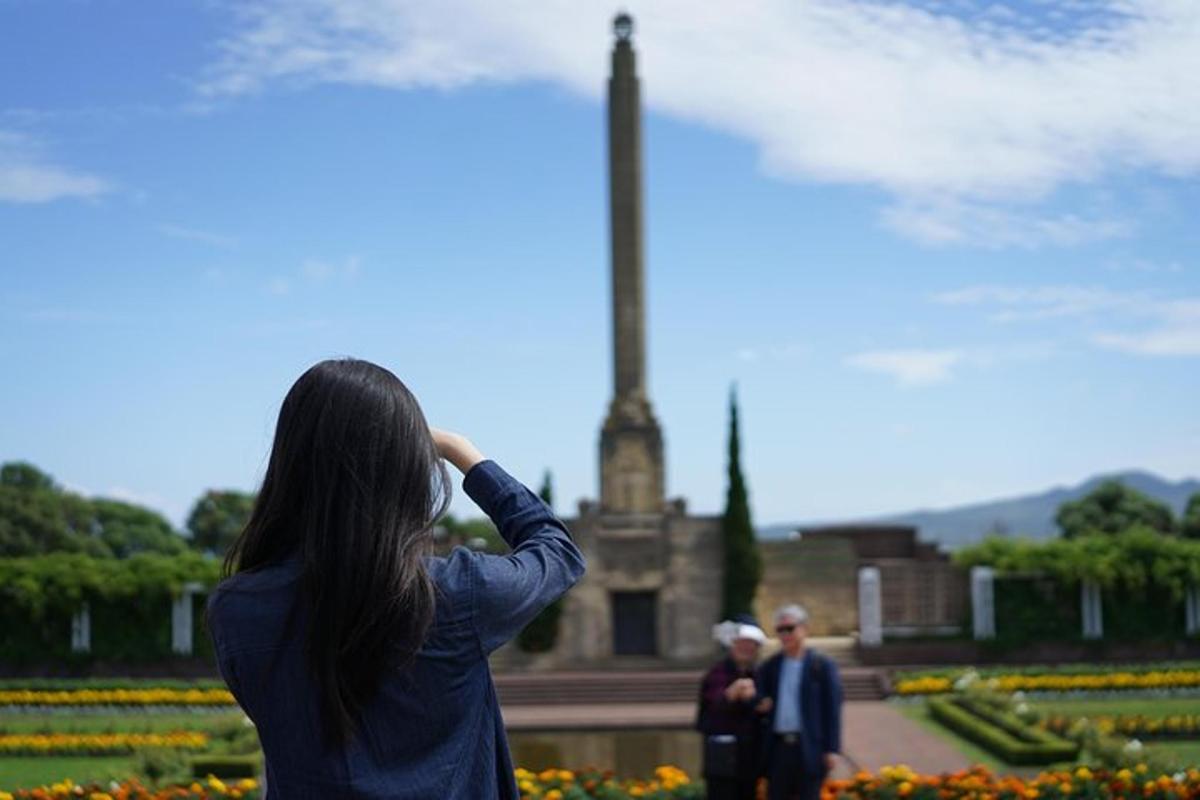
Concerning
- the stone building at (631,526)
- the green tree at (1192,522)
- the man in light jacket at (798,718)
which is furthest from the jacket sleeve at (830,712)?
the green tree at (1192,522)

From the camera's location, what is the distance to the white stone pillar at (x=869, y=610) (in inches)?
1183

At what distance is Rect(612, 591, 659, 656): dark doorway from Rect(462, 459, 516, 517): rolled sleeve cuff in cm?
2911

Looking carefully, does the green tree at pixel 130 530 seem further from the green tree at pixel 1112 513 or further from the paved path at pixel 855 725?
the paved path at pixel 855 725

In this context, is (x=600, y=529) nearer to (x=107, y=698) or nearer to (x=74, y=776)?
(x=107, y=698)

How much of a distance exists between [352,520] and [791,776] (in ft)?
22.3

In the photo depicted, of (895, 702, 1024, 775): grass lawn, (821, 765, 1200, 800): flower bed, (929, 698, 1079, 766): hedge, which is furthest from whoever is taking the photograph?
(895, 702, 1024, 775): grass lawn

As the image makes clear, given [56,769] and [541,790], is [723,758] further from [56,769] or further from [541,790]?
[56,769]

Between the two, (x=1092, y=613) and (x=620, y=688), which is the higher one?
(x=1092, y=613)

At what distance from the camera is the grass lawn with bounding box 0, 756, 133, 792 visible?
14.8 meters

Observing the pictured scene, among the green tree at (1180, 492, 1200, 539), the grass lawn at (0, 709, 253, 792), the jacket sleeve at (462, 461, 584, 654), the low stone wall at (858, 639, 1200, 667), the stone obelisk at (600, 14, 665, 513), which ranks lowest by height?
the grass lawn at (0, 709, 253, 792)

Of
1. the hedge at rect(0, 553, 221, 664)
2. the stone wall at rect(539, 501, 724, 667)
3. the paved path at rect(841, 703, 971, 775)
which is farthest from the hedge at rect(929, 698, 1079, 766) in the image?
the hedge at rect(0, 553, 221, 664)

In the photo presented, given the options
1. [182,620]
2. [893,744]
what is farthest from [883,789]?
[182,620]

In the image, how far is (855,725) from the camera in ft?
68.4

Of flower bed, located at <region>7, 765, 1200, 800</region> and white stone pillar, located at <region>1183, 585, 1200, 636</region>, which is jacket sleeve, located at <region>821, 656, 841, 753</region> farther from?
white stone pillar, located at <region>1183, 585, 1200, 636</region>
